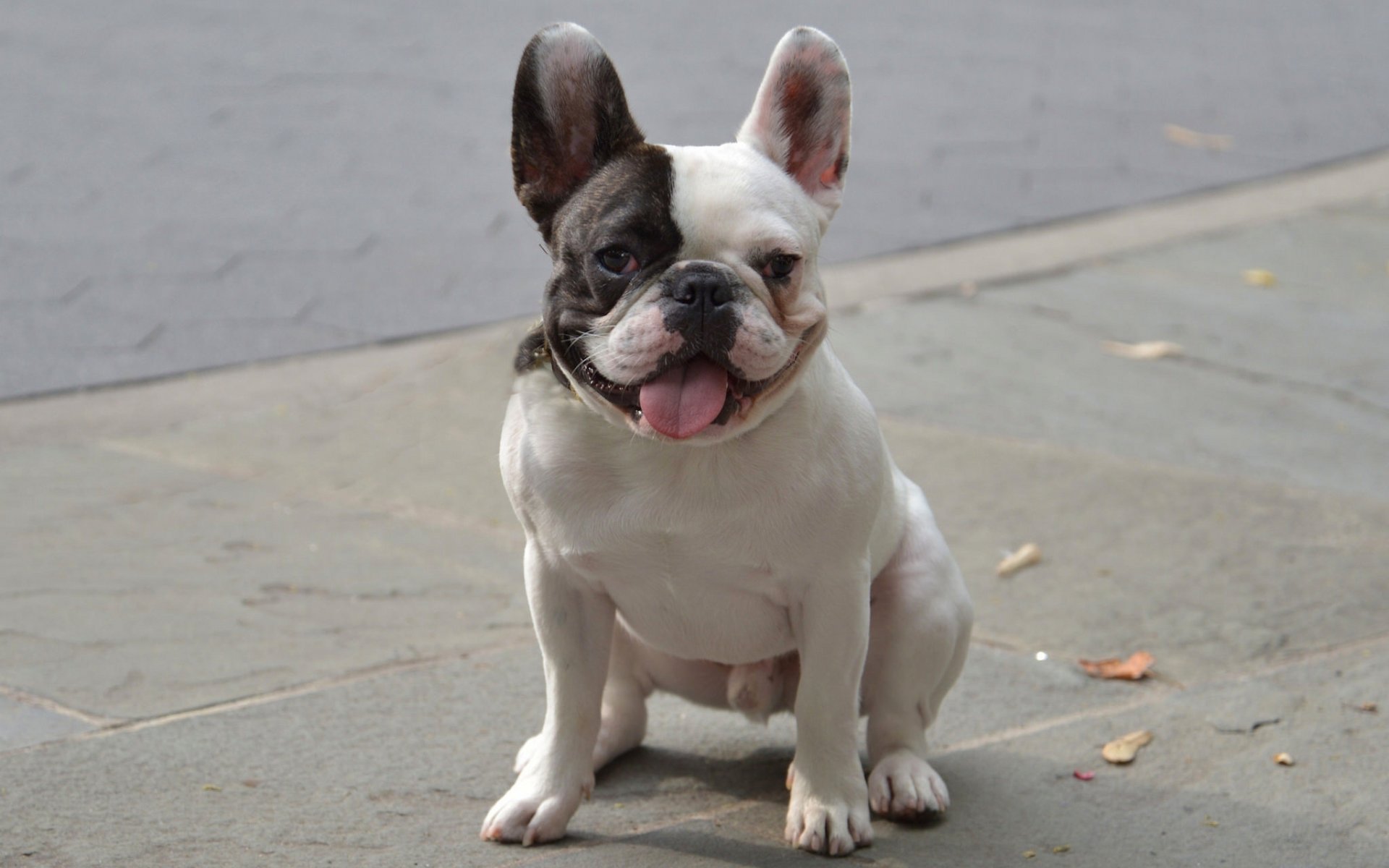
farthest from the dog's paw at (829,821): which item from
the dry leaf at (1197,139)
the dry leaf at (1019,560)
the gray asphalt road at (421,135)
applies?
the dry leaf at (1197,139)

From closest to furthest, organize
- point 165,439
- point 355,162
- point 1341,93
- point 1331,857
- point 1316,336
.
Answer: point 1331,857 → point 165,439 → point 1316,336 → point 355,162 → point 1341,93

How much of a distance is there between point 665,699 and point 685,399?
135 cm

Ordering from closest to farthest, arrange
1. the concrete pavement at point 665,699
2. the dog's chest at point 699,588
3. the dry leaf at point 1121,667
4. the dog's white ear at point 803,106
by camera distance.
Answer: the dog's chest at point 699,588, the dog's white ear at point 803,106, the concrete pavement at point 665,699, the dry leaf at point 1121,667

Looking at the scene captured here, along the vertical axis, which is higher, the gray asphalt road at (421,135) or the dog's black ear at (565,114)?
the dog's black ear at (565,114)

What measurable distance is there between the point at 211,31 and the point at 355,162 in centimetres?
319

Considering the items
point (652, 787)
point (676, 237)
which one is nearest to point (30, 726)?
point (652, 787)

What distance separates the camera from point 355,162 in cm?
859

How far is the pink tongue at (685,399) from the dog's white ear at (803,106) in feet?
1.73

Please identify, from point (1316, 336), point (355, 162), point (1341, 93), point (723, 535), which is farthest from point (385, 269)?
point (1341, 93)

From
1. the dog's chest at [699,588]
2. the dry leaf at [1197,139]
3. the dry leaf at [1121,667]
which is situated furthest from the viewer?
the dry leaf at [1197,139]

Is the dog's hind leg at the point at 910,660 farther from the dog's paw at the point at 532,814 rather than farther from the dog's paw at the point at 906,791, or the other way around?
the dog's paw at the point at 532,814

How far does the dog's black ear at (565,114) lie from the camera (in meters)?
2.84

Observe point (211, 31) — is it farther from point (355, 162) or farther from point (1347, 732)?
point (1347, 732)

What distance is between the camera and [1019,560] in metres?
4.58
